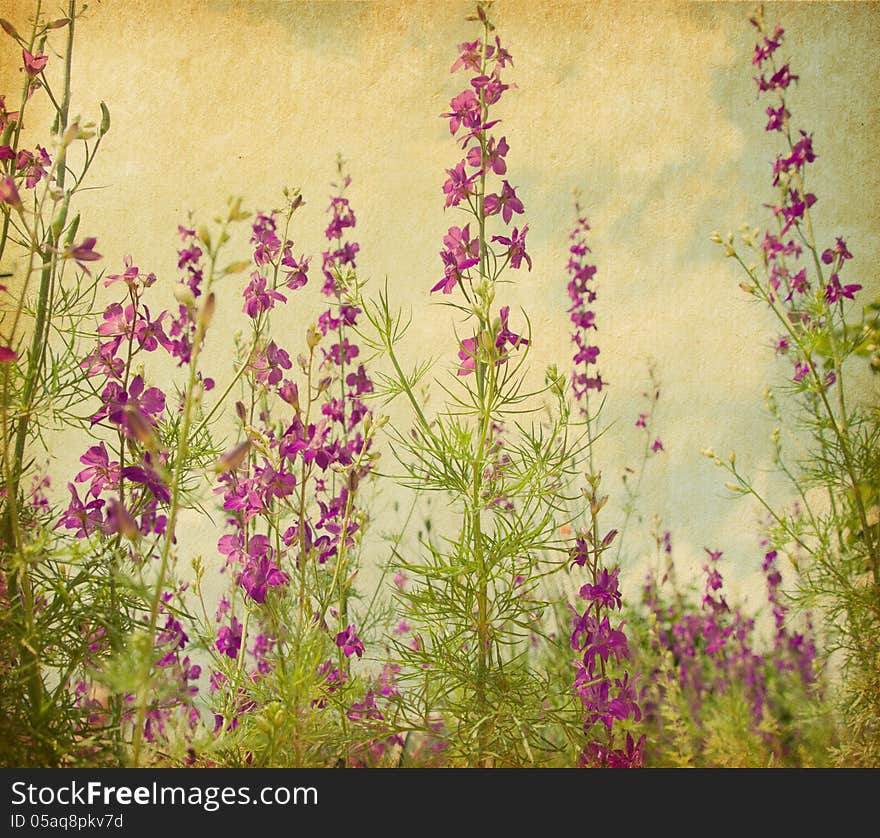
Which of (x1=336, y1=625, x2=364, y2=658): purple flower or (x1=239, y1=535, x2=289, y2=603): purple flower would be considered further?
(x1=336, y1=625, x2=364, y2=658): purple flower

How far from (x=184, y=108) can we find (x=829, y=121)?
1.82 meters

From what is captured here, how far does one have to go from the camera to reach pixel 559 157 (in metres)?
2.21

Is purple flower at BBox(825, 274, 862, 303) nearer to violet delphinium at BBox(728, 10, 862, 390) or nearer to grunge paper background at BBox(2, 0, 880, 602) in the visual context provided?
violet delphinium at BBox(728, 10, 862, 390)

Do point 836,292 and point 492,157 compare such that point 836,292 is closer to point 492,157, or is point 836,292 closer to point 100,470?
point 492,157

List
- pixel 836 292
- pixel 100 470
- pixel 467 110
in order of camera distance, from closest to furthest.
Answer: pixel 100 470 < pixel 467 110 < pixel 836 292

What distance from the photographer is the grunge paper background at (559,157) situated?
210 cm

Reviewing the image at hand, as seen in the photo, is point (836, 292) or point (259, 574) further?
point (836, 292)

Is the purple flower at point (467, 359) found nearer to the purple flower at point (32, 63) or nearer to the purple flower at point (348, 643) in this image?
the purple flower at point (348, 643)

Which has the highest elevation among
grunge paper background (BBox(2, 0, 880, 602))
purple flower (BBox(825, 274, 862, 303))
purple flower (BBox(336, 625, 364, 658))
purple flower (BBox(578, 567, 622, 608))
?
grunge paper background (BBox(2, 0, 880, 602))

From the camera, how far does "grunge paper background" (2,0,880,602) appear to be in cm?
210

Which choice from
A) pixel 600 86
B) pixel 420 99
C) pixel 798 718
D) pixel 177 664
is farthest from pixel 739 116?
pixel 177 664

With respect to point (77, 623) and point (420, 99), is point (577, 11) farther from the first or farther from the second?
point (77, 623)

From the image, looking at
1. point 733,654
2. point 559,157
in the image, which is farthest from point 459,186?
point 733,654

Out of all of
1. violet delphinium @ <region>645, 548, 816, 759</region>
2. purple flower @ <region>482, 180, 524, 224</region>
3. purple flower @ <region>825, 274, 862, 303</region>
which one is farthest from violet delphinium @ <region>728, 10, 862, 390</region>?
violet delphinium @ <region>645, 548, 816, 759</region>
